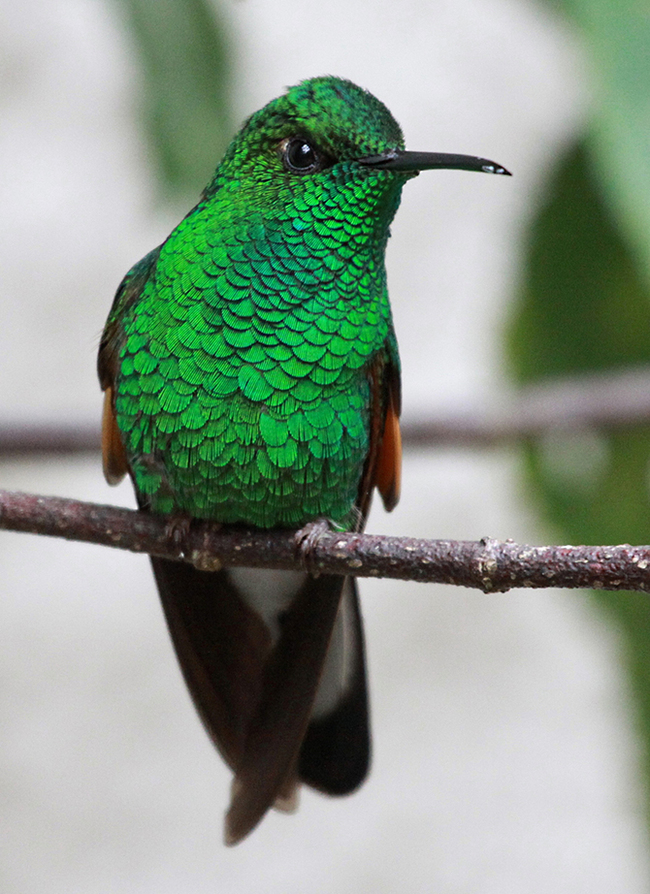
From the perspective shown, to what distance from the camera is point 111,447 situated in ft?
6.52

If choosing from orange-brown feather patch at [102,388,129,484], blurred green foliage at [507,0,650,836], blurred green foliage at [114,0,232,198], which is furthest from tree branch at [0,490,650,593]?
blurred green foliage at [507,0,650,836]

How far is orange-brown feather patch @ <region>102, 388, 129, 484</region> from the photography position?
196 centimetres

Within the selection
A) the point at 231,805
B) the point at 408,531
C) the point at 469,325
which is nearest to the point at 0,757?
the point at 408,531

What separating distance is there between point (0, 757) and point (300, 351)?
4742mm

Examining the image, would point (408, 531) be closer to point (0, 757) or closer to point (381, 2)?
point (0, 757)

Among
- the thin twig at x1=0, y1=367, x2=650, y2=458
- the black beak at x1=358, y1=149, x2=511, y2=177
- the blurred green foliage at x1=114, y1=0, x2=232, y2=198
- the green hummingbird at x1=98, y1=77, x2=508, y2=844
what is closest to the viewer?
the black beak at x1=358, y1=149, x2=511, y2=177

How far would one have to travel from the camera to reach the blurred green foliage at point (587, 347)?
3.15 m

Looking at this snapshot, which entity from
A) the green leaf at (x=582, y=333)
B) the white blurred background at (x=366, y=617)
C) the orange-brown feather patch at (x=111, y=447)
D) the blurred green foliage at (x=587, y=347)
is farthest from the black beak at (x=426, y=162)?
the white blurred background at (x=366, y=617)

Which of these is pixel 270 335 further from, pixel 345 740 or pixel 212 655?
pixel 345 740

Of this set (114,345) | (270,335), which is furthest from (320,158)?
(114,345)

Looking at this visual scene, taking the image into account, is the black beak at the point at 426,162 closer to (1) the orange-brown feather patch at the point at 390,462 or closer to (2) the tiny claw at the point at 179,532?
(1) the orange-brown feather patch at the point at 390,462

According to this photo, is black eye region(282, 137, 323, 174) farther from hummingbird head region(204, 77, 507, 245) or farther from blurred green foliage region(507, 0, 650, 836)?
blurred green foliage region(507, 0, 650, 836)

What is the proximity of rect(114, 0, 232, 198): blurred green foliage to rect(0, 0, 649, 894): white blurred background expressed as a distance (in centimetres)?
306

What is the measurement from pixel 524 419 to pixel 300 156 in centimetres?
169
